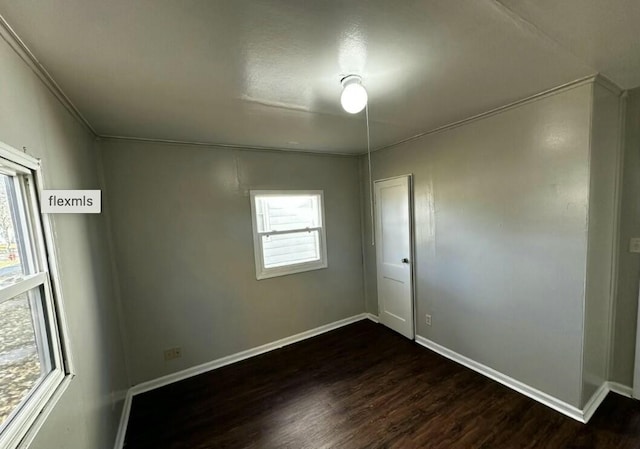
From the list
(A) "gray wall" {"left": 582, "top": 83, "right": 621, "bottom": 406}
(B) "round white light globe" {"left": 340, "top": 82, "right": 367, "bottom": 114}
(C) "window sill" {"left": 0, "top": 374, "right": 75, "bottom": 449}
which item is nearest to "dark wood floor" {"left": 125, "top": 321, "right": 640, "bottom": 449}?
(A) "gray wall" {"left": 582, "top": 83, "right": 621, "bottom": 406}

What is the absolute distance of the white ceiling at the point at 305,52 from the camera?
1.03 metres

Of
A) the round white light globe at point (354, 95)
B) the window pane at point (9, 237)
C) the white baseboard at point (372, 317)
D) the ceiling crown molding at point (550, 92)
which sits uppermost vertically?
the ceiling crown molding at point (550, 92)

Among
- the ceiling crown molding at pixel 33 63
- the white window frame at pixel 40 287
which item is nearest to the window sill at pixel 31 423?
the white window frame at pixel 40 287

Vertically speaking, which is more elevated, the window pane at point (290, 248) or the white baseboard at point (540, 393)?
the window pane at point (290, 248)

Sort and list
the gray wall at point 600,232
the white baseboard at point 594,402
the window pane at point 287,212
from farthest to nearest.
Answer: the window pane at point 287,212, the white baseboard at point 594,402, the gray wall at point 600,232

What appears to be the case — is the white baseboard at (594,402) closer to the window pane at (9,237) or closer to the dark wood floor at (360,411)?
the dark wood floor at (360,411)

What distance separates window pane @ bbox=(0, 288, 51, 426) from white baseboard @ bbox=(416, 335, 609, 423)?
315 centimetres

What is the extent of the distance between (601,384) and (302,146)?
11.4 feet

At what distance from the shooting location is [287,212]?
3.33 m

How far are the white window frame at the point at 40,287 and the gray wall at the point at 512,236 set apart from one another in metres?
2.94

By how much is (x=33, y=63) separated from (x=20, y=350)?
1257 mm

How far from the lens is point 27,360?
1.02 metres

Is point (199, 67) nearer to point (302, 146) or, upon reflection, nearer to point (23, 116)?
point (23, 116)

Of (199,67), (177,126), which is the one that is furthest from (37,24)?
(177,126)
